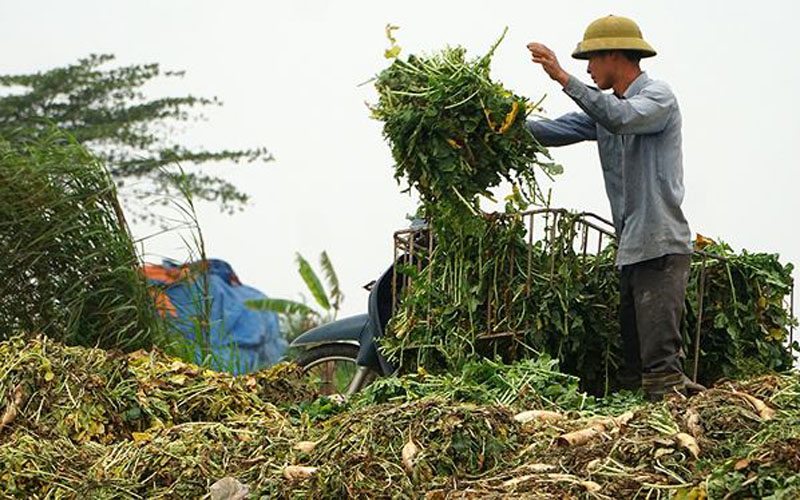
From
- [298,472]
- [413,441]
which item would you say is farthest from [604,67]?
[298,472]

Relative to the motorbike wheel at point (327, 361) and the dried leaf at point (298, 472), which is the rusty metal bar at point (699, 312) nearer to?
the motorbike wheel at point (327, 361)

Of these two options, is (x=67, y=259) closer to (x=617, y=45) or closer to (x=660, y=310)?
(x=617, y=45)

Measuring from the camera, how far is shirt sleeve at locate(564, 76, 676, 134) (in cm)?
724

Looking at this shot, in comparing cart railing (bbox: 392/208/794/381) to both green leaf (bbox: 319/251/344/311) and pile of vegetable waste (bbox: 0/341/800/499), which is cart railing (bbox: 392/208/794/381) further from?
green leaf (bbox: 319/251/344/311)

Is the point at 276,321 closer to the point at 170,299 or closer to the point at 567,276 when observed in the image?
the point at 170,299

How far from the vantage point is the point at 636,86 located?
7.67 meters

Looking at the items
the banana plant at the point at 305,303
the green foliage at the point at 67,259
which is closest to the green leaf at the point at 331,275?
the banana plant at the point at 305,303

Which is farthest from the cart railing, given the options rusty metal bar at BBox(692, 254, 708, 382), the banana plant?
the banana plant

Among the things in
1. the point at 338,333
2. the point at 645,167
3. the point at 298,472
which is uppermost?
the point at 645,167

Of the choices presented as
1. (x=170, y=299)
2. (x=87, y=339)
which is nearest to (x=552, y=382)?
(x=87, y=339)

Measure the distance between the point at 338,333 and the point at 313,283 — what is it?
A: 45.5ft

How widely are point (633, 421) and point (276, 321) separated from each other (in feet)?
66.4

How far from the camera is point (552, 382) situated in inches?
257

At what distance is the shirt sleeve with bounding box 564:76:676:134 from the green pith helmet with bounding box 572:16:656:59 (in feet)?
1.23
